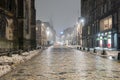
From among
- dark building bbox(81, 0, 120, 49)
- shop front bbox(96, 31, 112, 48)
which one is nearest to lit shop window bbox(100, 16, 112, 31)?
dark building bbox(81, 0, 120, 49)

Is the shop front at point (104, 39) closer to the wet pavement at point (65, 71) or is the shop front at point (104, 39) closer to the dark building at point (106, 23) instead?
the dark building at point (106, 23)

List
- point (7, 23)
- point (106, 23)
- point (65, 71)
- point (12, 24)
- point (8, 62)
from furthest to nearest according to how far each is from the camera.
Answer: point (106, 23), point (12, 24), point (7, 23), point (8, 62), point (65, 71)

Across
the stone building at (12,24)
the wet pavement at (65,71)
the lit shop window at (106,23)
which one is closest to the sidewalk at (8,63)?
the wet pavement at (65,71)

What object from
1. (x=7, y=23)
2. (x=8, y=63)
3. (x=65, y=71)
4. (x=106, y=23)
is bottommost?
(x=65, y=71)

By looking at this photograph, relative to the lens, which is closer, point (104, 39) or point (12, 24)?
point (12, 24)

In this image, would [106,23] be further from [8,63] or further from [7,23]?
[8,63]

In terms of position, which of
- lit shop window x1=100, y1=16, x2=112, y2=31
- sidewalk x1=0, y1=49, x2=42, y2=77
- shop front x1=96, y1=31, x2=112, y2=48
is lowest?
sidewalk x1=0, y1=49, x2=42, y2=77

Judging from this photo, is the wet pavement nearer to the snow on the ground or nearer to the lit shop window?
the snow on the ground

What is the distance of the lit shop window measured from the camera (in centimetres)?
6120

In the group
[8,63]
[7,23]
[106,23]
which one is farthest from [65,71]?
[106,23]

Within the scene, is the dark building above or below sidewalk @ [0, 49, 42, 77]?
above

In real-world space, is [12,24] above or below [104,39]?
above

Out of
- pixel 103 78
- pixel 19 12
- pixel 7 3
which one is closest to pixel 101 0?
pixel 19 12

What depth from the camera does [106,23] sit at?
64.5 meters
